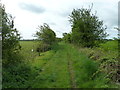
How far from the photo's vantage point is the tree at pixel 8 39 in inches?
364

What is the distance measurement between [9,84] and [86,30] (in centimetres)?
1896

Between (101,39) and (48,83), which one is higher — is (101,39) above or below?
above

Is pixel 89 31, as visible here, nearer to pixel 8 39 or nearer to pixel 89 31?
pixel 89 31

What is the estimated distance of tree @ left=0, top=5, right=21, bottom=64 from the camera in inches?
364

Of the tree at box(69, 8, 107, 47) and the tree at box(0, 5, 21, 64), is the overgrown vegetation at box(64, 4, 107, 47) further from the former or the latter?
the tree at box(0, 5, 21, 64)

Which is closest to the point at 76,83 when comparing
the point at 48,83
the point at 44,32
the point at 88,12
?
the point at 48,83

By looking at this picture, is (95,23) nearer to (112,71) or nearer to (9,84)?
(112,71)

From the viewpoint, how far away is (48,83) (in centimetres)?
888

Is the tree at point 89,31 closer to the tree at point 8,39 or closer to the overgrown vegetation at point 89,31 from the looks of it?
the overgrown vegetation at point 89,31

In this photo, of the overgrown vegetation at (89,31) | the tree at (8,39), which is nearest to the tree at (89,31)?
the overgrown vegetation at (89,31)

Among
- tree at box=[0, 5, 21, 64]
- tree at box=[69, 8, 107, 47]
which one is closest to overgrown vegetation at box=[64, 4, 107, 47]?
tree at box=[69, 8, 107, 47]

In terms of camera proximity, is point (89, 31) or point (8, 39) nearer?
point (8, 39)

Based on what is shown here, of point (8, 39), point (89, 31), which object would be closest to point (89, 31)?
point (89, 31)

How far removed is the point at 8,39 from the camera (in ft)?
31.3
